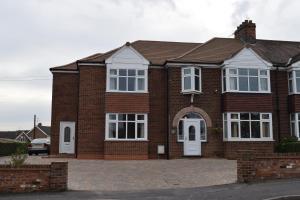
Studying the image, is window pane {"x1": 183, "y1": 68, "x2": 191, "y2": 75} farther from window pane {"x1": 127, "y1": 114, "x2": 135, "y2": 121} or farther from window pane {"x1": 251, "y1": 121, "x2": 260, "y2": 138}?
window pane {"x1": 251, "y1": 121, "x2": 260, "y2": 138}

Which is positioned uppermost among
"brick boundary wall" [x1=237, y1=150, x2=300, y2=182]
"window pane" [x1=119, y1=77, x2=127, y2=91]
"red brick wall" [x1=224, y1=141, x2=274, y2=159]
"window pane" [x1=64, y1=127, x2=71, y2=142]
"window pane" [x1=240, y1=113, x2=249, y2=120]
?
"window pane" [x1=119, y1=77, x2=127, y2=91]

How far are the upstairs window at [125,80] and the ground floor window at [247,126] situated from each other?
5.61 meters

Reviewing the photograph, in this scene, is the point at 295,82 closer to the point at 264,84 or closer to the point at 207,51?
the point at 264,84

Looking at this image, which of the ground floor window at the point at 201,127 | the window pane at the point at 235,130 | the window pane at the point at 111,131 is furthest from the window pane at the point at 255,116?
the window pane at the point at 111,131

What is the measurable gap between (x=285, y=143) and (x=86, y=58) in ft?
44.4

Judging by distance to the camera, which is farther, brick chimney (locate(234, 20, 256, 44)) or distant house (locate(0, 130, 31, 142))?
distant house (locate(0, 130, 31, 142))

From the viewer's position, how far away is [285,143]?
2397 centimetres

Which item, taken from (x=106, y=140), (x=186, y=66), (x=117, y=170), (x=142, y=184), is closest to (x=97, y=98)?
(x=106, y=140)

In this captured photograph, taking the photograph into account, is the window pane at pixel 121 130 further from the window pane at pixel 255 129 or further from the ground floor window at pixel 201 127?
the window pane at pixel 255 129

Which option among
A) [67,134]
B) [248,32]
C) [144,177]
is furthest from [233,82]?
[144,177]

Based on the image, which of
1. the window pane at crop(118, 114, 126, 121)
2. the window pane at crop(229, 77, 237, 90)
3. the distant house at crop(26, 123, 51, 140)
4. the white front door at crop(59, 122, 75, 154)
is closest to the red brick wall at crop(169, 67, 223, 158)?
the window pane at crop(229, 77, 237, 90)

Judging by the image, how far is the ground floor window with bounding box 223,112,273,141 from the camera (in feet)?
79.2

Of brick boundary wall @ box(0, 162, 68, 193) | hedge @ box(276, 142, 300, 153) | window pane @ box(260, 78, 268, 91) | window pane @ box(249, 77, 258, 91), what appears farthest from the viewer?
window pane @ box(260, 78, 268, 91)

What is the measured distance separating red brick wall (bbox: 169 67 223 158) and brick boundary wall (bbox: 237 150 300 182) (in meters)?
→ 10.3
